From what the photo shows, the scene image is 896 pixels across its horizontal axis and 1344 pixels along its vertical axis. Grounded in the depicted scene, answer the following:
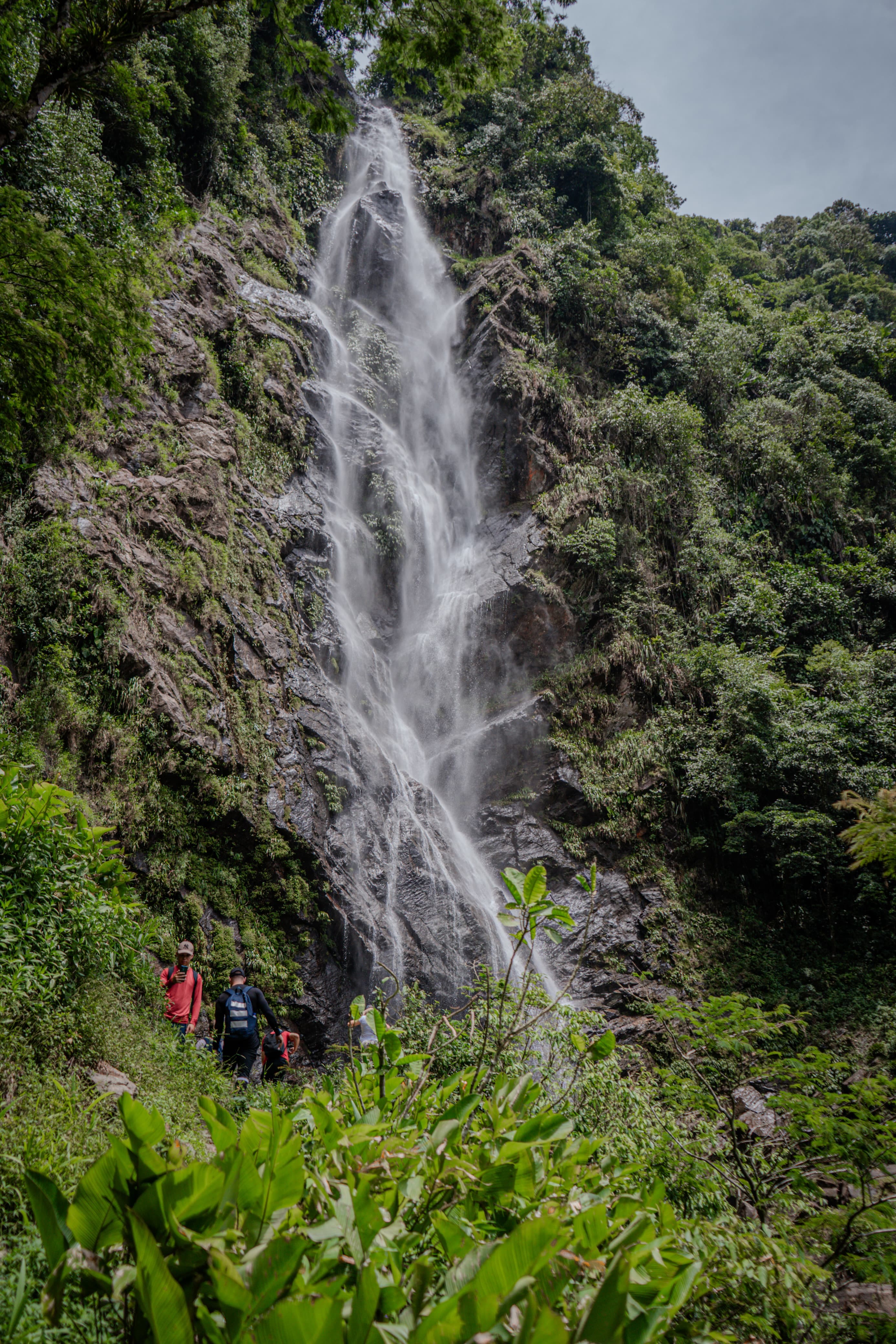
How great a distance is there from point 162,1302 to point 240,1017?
6.01 metres

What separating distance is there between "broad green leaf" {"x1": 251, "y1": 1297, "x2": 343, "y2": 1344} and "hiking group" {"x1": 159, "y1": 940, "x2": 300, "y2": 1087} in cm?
565

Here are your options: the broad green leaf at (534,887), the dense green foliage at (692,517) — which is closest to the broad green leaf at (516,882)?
the broad green leaf at (534,887)

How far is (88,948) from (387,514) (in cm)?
1420

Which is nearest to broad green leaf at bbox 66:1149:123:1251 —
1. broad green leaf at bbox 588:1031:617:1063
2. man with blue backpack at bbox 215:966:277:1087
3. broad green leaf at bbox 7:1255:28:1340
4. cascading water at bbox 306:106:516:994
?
broad green leaf at bbox 7:1255:28:1340

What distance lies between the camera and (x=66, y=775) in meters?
6.78

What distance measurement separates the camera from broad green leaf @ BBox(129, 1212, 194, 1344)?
33.7 inches

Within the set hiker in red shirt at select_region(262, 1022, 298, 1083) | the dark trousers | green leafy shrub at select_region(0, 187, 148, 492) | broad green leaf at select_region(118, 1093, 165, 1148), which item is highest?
green leafy shrub at select_region(0, 187, 148, 492)

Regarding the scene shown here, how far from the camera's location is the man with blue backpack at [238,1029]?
6.09 meters

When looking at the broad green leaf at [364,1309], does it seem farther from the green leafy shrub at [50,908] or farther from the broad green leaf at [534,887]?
the green leafy shrub at [50,908]

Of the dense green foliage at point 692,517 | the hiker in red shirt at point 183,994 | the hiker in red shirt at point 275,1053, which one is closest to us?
the hiker in red shirt at point 183,994

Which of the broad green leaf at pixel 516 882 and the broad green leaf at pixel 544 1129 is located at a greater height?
the broad green leaf at pixel 516 882

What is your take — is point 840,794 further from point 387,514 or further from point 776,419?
point 776,419

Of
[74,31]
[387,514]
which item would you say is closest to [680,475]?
[387,514]

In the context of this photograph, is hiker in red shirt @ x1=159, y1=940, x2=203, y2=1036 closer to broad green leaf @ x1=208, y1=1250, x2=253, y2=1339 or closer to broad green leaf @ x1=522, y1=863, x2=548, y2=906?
broad green leaf @ x1=522, y1=863, x2=548, y2=906
